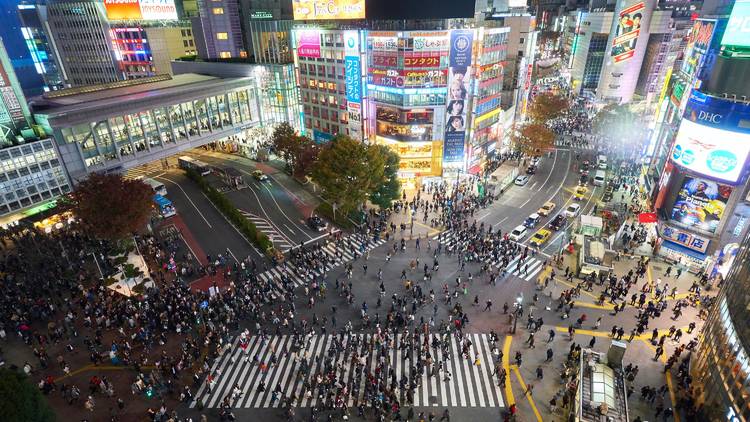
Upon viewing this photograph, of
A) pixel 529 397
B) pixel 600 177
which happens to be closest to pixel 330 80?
pixel 600 177

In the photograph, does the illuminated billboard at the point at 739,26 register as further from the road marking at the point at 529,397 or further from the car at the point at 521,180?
the road marking at the point at 529,397

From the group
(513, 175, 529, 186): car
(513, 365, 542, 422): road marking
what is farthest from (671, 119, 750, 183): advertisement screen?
(513, 365, 542, 422): road marking

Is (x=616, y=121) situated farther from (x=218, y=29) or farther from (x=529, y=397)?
(x=218, y=29)

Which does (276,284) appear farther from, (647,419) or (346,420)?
(647,419)

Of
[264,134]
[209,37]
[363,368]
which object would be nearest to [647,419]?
[363,368]

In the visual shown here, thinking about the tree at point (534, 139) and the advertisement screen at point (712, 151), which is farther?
the tree at point (534, 139)

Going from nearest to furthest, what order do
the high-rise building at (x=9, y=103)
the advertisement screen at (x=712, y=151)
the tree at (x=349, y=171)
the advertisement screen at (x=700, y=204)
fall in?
the advertisement screen at (x=712, y=151) → the advertisement screen at (x=700, y=204) → the high-rise building at (x=9, y=103) → the tree at (x=349, y=171)

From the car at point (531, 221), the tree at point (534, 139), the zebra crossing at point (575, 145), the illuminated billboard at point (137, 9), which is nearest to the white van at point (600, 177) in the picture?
the tree at point (534, 139)

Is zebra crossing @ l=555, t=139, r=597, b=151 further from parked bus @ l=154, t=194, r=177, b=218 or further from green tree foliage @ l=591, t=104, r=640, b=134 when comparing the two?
parked bus @ l=154, t=194, r=177, b=218
